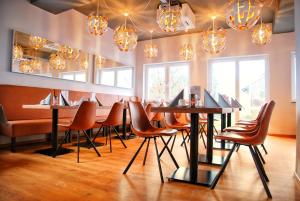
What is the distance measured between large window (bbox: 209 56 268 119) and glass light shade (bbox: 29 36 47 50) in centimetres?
471

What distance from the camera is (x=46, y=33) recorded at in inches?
185

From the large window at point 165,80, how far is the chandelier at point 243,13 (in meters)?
4.06

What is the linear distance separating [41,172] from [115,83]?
15.3ft

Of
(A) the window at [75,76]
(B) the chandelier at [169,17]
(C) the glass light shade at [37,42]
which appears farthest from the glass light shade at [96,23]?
(A) the window at [75,76]

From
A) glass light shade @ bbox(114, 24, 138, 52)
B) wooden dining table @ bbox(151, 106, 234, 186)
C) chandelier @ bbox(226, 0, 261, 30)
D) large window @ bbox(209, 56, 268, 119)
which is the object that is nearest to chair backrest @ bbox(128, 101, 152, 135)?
wooden dining table @ bbox(151, 106, 234, 186)

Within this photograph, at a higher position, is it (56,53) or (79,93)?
(56,53)

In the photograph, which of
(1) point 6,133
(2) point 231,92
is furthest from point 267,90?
(1) point 6,133

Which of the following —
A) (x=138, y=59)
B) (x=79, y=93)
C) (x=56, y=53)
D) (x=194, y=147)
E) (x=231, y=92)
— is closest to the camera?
(x=194, y=147)

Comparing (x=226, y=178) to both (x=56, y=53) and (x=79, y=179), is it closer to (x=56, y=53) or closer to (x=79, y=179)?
(x=79, y=179)

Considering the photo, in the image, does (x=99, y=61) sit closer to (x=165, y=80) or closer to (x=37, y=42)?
(x=37, y=42)

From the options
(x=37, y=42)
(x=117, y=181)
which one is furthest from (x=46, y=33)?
(x=117, y=181)

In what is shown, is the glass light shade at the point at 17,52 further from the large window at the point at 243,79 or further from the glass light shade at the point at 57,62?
the large window at the point at 243,79

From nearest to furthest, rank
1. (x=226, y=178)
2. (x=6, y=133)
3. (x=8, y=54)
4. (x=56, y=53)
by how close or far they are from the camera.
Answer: (x=226, y=178), (x=6, y=133), (x=8, y=54), (x=56, y=53)

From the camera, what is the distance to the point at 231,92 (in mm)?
6609
